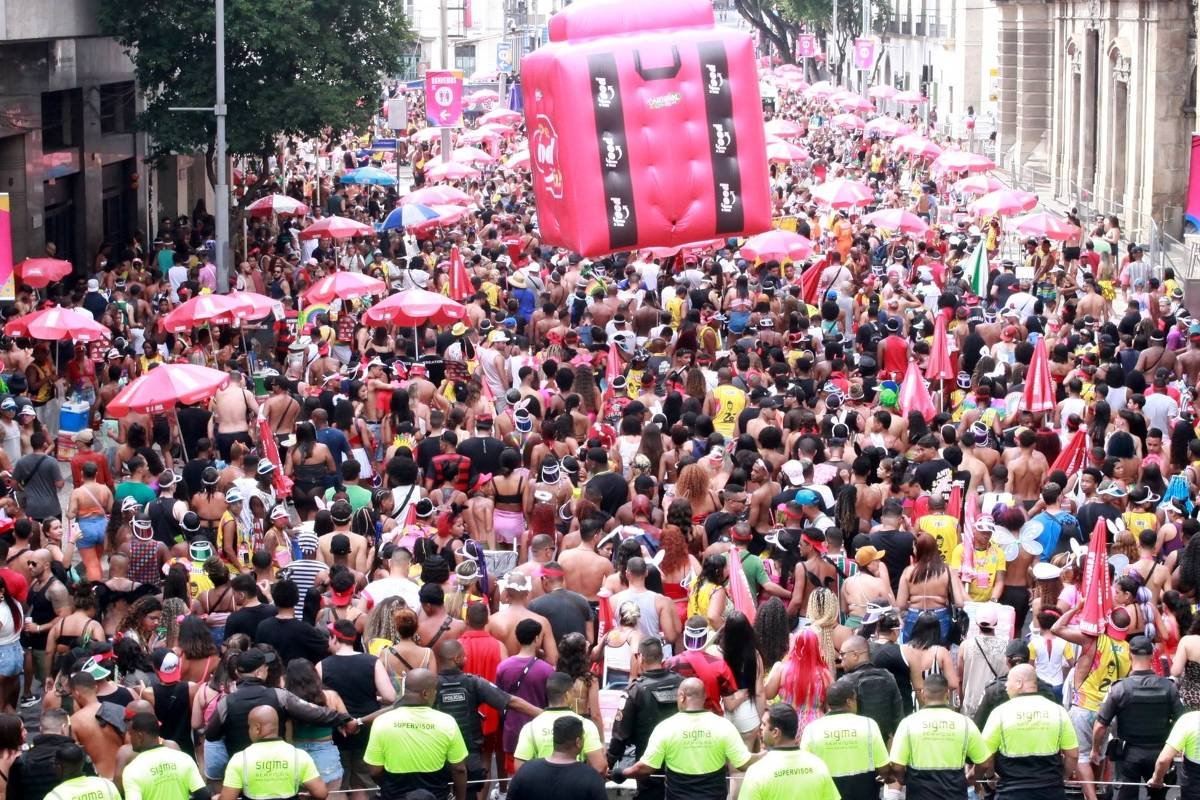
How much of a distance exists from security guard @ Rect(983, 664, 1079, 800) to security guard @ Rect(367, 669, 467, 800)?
98.1 inches

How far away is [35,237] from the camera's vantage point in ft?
89.2

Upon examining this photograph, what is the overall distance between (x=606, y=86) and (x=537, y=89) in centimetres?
85

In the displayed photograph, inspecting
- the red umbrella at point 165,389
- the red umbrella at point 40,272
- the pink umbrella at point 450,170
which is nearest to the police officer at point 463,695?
the red umbrella at point 165,389

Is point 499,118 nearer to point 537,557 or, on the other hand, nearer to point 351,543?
point 351,543

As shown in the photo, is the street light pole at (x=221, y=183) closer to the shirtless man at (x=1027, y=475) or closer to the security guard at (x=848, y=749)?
the shirtless man at (x=1027, y=475)

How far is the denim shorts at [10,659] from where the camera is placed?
1171cm

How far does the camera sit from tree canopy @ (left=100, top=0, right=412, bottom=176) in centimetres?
2786

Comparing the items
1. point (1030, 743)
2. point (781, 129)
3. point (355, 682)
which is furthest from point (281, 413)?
point (781, 129)

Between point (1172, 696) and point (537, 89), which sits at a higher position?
point (537, 89)

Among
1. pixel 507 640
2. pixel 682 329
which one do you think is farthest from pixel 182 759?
pixel 682 329

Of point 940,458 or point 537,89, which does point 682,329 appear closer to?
point 537,89

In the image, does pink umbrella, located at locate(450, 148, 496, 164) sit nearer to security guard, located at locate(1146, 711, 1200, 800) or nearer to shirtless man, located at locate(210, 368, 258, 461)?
shirtless man, located at locate(210, 368, 258, 461)

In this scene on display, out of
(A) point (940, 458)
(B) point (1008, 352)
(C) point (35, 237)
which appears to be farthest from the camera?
(C) point (35, 237)

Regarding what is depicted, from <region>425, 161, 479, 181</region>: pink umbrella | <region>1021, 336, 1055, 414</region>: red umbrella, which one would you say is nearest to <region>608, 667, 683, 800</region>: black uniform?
<region>1021, 336, 1055, 414</region>: red umbrella
